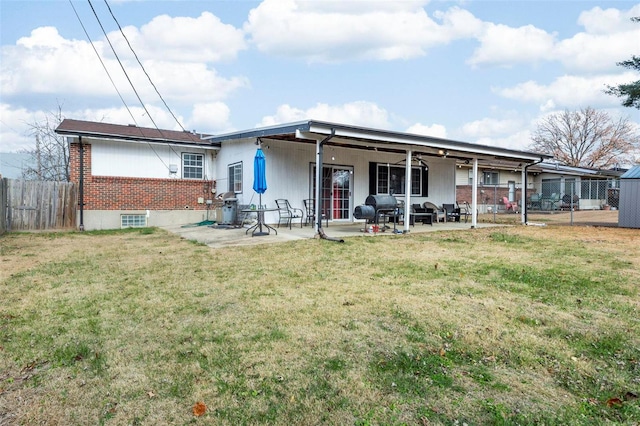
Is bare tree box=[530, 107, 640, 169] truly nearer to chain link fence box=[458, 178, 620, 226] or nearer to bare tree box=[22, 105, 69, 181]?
chain link fence box=[458, 178, 620, 226]

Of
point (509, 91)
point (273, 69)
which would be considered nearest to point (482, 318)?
point (273, 69)

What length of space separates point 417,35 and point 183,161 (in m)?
9.50

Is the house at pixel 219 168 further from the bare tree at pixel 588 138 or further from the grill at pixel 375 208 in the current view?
the bare tree at pixel 588 138

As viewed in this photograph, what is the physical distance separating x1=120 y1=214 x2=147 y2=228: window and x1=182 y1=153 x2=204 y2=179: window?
6.91 ft

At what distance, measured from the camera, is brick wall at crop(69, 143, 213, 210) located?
1191 centimetres

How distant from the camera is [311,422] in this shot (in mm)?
2104

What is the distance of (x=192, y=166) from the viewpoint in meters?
14.2

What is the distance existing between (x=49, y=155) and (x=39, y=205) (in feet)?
29.1

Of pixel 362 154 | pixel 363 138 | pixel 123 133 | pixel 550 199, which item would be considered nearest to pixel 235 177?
pixel 123 133

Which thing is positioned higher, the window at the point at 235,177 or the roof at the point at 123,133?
the roof at the point at 123,133

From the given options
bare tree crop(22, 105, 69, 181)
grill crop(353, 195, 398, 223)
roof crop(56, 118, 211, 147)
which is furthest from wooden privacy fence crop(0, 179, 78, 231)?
grill crop(353, 195, 398, 223)

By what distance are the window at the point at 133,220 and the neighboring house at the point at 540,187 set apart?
59.2 feet

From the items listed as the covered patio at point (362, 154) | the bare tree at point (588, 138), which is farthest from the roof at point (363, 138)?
the bare tree at point (588, 138)

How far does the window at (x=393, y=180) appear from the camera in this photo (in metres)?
14.3
